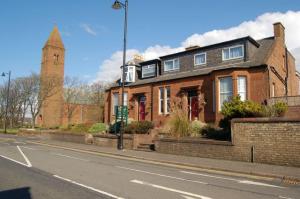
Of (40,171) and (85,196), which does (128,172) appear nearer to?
(40,171)

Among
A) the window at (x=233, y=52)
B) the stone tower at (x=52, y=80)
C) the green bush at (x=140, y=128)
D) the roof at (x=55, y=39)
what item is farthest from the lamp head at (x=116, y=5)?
the roof at (x=55, y=39)

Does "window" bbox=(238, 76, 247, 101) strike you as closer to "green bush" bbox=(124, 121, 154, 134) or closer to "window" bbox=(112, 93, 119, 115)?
"green bush" bbox=(124, 121, 154, 134)

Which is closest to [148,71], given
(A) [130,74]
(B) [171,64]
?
(A) [130,74]

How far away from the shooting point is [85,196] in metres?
7.21

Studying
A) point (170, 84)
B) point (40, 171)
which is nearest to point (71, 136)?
point (170, 84)

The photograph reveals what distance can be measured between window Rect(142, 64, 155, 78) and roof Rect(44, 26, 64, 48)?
5442 cm

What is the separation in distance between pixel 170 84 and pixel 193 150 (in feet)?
A: 42.8

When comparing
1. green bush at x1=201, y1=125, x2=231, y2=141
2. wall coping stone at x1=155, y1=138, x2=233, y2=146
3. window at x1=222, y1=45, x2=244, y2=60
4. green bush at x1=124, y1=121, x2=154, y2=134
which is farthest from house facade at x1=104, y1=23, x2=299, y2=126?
wall coping stone at x1=155, y1=138, x2=233, y2=146

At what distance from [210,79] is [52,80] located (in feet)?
139

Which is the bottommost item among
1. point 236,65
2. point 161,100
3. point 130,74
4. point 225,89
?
point 161,100

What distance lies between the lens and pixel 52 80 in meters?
60.5

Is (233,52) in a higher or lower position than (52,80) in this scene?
lower

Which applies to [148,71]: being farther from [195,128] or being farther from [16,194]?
[16,194]

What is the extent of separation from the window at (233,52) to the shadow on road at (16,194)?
72.3ft
